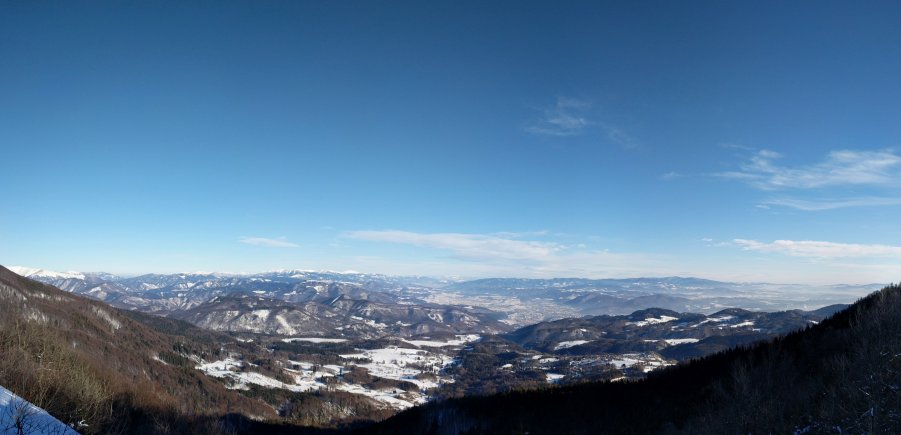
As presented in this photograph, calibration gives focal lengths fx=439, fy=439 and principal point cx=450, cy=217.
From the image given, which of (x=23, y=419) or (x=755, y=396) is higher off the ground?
(x=23, y=419)

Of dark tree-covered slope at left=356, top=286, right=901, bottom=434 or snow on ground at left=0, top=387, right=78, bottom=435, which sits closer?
snow on ground at left=0, top=387, right=78, bottom=435

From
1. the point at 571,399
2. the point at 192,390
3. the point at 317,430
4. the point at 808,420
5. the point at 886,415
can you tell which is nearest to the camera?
the point at 886,415

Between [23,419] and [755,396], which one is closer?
[23,419]

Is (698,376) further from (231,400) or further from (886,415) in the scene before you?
(231,400)

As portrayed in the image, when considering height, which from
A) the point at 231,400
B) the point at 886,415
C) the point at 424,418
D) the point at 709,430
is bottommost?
the point at 231,400

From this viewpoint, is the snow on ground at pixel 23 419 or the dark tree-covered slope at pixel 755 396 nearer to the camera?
the snow on ground at pixel 23 419

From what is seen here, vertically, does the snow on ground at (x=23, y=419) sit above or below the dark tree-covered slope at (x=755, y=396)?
above

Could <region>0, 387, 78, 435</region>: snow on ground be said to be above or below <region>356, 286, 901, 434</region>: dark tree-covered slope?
above

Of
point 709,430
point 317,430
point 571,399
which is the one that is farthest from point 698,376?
point 317,430
